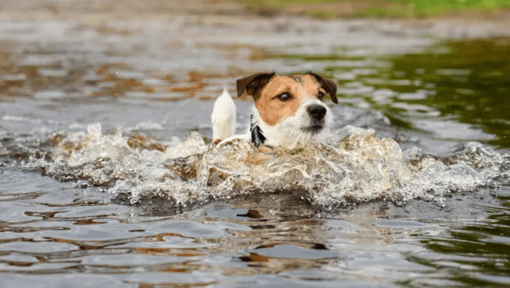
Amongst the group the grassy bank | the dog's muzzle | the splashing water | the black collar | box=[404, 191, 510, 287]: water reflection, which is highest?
the grassy bank

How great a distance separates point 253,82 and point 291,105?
0.54 m

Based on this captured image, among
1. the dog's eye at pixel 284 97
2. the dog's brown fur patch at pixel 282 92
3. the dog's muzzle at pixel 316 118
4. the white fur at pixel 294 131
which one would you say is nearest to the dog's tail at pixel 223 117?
the white fur at pixel 294 131

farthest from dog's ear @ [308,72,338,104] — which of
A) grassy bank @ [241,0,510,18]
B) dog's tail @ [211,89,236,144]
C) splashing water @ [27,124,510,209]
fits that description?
grassy bank @ [241,0,510,18]

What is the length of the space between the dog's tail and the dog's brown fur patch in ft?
2.28

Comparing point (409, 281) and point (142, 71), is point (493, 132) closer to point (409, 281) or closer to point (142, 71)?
point (409, 281)

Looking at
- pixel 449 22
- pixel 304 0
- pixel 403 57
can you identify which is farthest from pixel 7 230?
pixel 304 0

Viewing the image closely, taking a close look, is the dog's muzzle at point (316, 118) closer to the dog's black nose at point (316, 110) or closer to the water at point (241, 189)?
the dog's black nose at point (316, 110)

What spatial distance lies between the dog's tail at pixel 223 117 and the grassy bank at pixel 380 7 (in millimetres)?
19733

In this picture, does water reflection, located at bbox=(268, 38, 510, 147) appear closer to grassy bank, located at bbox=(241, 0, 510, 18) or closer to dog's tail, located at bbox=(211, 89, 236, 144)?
dog's tail, located at bbox=(211, 89, 236, 144)

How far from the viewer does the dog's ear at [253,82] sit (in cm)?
604

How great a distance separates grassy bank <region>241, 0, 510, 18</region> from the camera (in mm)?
26047

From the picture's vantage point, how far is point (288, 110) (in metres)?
5.84

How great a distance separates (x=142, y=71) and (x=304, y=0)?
57.2 feet

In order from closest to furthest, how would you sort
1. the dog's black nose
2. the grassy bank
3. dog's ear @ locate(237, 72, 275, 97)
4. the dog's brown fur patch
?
the dog's black nose, the dog's brown fur patch, dog's ear @ locate(237, 72, 275, 97), the grassy bank
